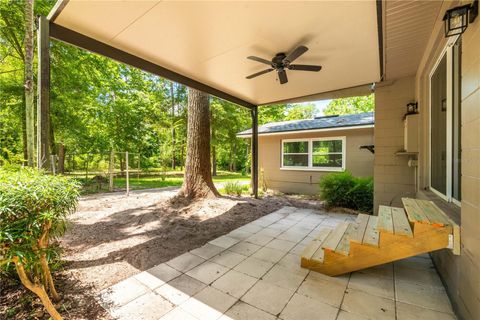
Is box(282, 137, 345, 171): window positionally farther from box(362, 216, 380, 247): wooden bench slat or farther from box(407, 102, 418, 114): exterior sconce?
box(362, 216, 380, 247): wooden bench slat

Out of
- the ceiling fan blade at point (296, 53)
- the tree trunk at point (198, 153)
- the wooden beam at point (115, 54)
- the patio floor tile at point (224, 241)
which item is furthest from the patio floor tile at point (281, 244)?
the wooden beam at point (115, 54)

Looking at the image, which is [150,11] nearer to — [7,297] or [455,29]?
[455,29]

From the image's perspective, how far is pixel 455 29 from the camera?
5.73 ft

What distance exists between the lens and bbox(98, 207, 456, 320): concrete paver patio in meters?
1.83

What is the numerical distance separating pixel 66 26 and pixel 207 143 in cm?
373

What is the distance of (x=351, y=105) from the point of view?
21812mm

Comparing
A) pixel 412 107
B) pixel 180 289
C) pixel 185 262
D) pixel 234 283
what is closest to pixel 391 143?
pixel 412 107

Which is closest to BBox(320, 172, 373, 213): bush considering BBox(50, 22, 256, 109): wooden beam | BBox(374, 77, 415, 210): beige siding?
BBox(374, 77, 415, 210): beige siding

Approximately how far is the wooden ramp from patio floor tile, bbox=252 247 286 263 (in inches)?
15.8

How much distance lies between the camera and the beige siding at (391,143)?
415 centimetres

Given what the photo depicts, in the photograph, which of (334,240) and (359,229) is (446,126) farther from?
(334,240)

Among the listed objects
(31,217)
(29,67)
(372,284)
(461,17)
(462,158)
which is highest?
(29,67)

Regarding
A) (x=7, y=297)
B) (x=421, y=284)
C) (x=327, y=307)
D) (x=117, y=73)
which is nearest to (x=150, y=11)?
(x=7, y=297)

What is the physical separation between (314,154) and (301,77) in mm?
4509
